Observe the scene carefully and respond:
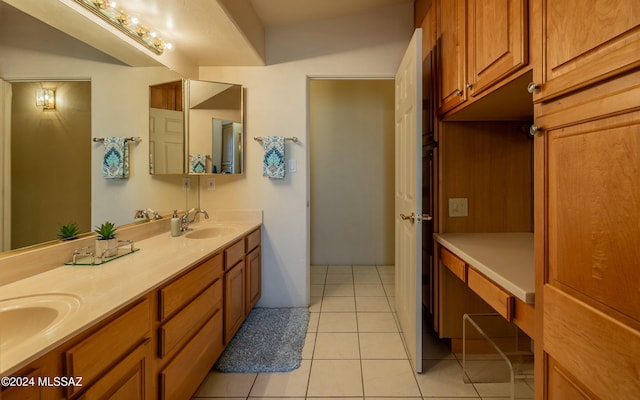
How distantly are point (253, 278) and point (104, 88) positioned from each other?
1.64 meters

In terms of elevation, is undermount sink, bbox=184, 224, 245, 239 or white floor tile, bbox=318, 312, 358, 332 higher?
undermount sink, bbox=184, 224, 245, 239

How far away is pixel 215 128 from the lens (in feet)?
8.12

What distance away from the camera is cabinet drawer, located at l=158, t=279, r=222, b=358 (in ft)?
3.85

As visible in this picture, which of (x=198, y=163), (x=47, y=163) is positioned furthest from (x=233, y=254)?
(x=47, y=163)

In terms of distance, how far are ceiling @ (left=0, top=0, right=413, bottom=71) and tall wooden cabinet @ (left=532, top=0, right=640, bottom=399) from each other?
5.80ft

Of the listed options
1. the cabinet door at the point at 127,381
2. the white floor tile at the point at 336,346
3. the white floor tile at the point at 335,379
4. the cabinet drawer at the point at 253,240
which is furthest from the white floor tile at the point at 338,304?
the cabinet door at the point at 127,381

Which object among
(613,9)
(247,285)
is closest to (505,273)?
(613,9)

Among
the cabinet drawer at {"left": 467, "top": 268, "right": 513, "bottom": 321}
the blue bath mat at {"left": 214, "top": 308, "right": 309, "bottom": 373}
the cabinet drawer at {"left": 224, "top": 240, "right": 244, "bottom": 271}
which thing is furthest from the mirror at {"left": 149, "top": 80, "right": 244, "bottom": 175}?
the cabinet drawer at {"left": 467, "top": 268, "right": 513, "bottom": 321}

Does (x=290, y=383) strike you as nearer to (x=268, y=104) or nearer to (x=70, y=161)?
(x=70, y=161)

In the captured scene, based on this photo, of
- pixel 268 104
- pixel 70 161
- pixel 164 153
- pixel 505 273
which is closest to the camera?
pixel 505 273

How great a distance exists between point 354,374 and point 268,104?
2.23 m

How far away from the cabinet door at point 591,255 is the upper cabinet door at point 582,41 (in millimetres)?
113

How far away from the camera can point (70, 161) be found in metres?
1.38

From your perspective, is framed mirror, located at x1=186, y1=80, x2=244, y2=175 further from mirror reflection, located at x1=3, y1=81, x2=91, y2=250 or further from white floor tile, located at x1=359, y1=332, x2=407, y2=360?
white floor tile, located at x1=359, y1=332, x2=407, y2=360
